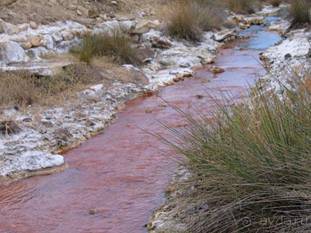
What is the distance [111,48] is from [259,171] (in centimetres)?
675

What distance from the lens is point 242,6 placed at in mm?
18438

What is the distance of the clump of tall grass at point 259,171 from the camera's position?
3.13 m

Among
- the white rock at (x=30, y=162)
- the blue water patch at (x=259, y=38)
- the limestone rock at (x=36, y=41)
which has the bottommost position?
the blue water patch at (x=259, y=38)

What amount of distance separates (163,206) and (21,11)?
290 inches

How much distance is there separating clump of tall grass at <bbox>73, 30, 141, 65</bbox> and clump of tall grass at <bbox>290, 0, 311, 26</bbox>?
209 inches

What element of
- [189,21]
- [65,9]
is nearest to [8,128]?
[65,9]

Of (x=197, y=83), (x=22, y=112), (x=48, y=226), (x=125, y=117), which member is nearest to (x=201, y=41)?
(x=197, y=83)

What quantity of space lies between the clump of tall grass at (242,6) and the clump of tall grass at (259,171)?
48.1ft

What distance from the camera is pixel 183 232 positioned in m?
3.55

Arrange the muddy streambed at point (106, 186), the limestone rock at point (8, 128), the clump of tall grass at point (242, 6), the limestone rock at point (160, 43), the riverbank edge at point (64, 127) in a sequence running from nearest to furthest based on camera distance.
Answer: the muddy streambed at point (106, 186) < the riverbank edge at point (64, 127) < the limestone rock at point (8, 128) < the limestone rock at point (160, 43) < the clump of tall grass at point (242, 6)

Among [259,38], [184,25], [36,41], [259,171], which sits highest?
[259,171]

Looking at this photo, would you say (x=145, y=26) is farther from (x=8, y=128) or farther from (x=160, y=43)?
(x=8, y=128)

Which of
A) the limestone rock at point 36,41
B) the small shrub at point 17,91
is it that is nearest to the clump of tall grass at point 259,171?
the small shrub at point 17,91

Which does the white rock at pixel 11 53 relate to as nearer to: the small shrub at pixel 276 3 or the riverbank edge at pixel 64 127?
the riverbank edge at pixel 64 127
